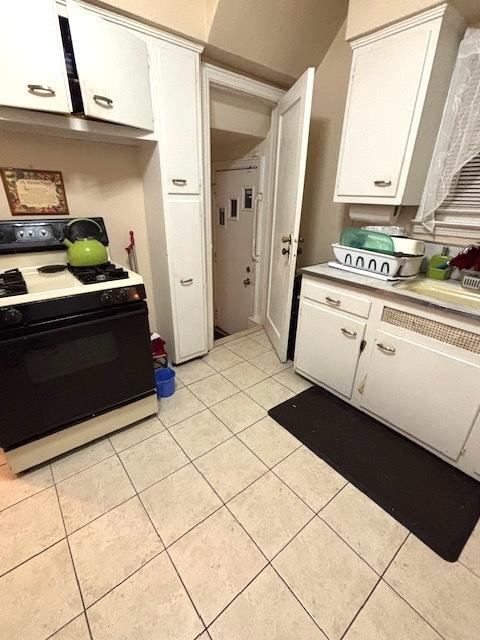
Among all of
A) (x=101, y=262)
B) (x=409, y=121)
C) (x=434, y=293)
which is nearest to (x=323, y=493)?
(x=434, y=293)

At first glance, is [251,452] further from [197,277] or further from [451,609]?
[197,277]

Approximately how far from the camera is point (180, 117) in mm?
1727

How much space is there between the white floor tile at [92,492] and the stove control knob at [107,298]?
2.78 ft

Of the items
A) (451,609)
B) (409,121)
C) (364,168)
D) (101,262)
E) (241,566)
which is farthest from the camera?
(364,168)

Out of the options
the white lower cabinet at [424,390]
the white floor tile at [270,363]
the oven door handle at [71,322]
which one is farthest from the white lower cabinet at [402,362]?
the oven door handle at [71,322]

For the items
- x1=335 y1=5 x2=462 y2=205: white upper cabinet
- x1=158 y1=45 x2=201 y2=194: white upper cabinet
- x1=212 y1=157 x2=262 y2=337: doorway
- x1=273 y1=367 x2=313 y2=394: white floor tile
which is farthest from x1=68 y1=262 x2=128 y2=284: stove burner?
x1=212 y1=157 x2=262 y2=337: doorway

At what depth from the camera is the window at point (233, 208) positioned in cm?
298

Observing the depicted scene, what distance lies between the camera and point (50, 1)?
3.88ft

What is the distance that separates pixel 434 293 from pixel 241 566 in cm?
153

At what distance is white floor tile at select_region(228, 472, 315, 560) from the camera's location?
1.21 m

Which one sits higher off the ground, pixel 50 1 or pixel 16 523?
pixel 50 1

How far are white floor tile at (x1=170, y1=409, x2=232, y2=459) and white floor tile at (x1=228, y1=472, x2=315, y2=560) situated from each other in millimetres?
336

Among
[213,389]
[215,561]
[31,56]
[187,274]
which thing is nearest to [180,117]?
[31,56]

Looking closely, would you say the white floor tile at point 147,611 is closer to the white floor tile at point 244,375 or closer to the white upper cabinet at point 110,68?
the white floor tile at point 244,375
